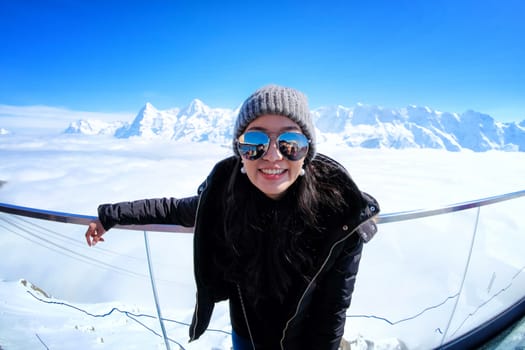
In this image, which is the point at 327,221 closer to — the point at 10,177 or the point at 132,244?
the point at 132,244

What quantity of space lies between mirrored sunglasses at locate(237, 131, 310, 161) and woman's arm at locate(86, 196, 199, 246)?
47cm

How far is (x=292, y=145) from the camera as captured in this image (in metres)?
1.13

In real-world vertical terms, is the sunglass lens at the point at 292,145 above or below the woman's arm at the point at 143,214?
above

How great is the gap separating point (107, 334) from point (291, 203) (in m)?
1.62

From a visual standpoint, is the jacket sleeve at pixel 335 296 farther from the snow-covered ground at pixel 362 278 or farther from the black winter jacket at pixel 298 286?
the snow-covered ground at pixel 362 278

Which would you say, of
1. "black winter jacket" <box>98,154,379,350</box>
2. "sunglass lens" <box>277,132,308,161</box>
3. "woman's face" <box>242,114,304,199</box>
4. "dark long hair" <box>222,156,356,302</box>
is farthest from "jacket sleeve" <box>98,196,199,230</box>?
"sunglass lens" <box>277,132,308,161</box>

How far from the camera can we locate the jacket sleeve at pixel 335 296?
1.15 meters

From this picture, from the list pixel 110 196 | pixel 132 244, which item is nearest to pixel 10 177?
pixel 110 196

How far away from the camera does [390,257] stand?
6836 millimetres

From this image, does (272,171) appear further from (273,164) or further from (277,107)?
(277,107)

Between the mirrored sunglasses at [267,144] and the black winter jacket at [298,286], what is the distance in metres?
0.21

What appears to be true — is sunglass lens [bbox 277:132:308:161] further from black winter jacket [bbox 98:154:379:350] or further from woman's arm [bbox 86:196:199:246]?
woman's arm [bbox 86:196:199:246]

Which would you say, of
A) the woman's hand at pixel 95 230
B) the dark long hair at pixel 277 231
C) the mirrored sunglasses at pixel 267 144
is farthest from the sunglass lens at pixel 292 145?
the woman's hand at pixel 95 230

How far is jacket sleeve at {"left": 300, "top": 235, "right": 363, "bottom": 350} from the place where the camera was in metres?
1.15
